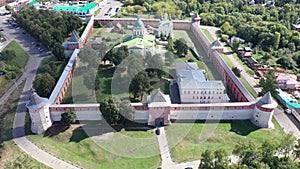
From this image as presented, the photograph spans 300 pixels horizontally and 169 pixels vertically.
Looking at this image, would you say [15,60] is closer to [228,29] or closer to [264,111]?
[264,111]

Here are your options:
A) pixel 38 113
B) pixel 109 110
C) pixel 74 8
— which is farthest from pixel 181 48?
pixel 74 8

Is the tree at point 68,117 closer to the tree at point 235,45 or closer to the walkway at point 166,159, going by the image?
the walkway at point 166,159

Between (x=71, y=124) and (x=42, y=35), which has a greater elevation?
(x=42, y=35)

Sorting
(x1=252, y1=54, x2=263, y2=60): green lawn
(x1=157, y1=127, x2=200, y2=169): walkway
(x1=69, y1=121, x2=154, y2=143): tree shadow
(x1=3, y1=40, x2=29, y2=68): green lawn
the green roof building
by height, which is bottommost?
(x1=157, y1=127, x2=200, y2=169): walkway

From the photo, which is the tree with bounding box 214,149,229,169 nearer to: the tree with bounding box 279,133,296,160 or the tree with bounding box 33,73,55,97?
the tree with bounding box 279,133,296,160

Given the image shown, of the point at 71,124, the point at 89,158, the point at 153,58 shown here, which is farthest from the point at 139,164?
the point at 153,58

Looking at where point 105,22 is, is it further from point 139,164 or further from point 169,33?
point 139,164

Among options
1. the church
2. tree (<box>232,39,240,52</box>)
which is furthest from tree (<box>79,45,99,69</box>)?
tree (<box>232,39,240,52</box>)
